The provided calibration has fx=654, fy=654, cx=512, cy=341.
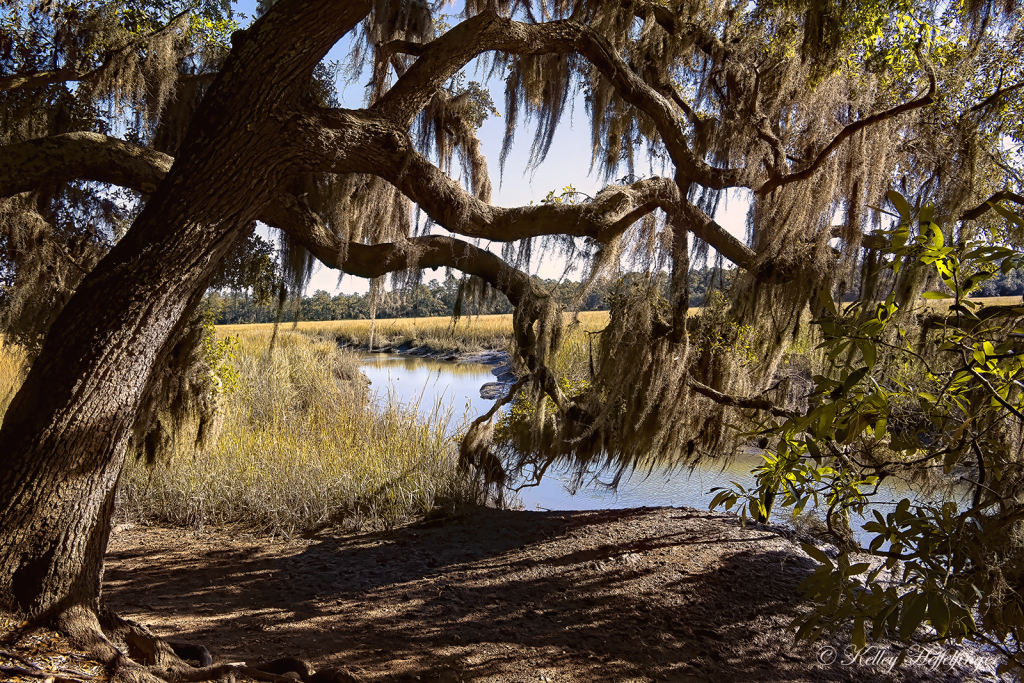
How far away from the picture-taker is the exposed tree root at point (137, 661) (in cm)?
230

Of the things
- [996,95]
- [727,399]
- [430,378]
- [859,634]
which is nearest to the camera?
[859,634]

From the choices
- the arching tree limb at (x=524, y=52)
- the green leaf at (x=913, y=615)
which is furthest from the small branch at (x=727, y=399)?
the green leaf at (x=913, y=615)

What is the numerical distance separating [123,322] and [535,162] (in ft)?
9.41

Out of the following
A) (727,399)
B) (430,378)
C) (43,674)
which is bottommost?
(430,378)

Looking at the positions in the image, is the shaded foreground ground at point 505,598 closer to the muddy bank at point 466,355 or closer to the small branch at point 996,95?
the small branch at point 996,95

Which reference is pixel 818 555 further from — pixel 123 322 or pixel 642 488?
pixel 642 488

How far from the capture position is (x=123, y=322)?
2.69 m

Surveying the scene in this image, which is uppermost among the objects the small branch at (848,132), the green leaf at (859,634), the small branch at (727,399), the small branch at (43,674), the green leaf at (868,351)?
the small branch at (848,132)

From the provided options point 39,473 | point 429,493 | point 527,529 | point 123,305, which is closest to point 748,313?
point 527,529

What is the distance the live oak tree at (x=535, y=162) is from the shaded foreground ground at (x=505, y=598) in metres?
0.77

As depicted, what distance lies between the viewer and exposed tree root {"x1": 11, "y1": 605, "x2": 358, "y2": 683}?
2.30 m

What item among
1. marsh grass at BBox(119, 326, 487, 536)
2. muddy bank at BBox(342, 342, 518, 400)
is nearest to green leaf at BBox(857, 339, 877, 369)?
marsh grass at BBox(119, 326, 487, 536)

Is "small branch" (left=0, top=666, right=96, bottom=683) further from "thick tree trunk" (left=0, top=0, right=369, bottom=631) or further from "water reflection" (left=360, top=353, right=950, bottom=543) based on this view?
"water reflection" (left=360, top=353, right=950, bottom=543)

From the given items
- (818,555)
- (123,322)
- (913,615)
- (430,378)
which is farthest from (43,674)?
(430,378)
